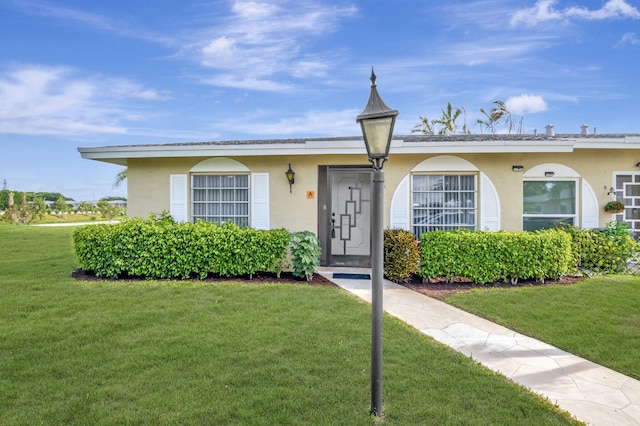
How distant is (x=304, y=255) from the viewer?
270 inches

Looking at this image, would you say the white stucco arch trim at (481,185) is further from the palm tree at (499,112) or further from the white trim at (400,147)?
the palm tree at (499,112)

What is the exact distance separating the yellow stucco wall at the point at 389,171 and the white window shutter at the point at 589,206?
0.10 m

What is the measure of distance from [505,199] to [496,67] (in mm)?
6572

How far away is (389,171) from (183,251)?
455 cm

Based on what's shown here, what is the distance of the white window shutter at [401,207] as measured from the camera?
792 centimetres

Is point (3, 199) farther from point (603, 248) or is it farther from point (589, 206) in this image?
point (603, 248)

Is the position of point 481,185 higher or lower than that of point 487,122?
lower

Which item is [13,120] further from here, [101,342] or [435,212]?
[435,212]

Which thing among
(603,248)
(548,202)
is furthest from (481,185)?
(603,248)

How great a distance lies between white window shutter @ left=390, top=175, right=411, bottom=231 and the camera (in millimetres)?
7918

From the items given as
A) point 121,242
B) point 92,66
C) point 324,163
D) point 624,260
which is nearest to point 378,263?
point 324,163

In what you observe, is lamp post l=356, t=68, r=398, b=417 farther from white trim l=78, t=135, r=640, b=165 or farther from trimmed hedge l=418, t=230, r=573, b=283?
white trim l=78, t=135, r=640, b=165

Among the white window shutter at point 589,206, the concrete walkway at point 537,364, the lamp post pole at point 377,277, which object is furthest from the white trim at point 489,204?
the lamp post pole at point 377,277

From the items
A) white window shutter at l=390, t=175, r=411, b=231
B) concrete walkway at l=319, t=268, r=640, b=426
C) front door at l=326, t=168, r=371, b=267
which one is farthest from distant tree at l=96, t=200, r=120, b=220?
concrete walkway at l=319, t=268, r=640, b=426
